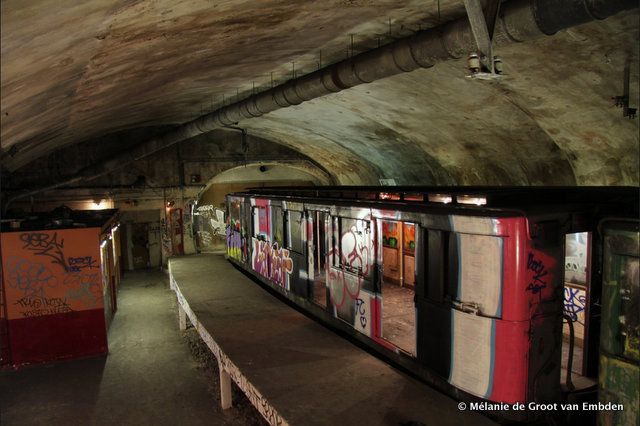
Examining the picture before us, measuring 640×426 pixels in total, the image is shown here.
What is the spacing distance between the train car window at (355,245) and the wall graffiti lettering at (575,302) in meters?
2.86

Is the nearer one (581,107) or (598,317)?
(598,317)

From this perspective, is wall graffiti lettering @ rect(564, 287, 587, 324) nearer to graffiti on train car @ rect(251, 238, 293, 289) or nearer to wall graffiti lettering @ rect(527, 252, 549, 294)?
wall graffiti lettering @ rect(527, 252, 549, 294)

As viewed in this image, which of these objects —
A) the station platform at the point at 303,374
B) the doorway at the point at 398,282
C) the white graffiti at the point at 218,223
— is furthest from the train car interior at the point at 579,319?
the white graffiti at the point at 218,223

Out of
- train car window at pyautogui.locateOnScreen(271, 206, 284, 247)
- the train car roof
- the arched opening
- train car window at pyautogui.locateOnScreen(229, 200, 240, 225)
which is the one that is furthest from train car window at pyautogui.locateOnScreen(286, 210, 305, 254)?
the arched opening

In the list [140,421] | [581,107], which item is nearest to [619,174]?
[581,107]

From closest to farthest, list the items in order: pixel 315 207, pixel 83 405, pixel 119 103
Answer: pixel 83 405 → pixel 315 207 → pixel 119 103

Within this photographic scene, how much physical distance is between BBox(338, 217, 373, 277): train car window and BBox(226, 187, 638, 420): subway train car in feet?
0.05

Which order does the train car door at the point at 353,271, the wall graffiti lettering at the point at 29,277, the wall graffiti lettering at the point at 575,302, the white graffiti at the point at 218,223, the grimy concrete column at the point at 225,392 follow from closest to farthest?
the train car door at the point at 353,271, the wall graffiti lettering at the point at 575,302, the grimy concrete column at the point at 225,392, the wall graffiti lettering at the point at 29,277, the white graffiti at the point at 218,223

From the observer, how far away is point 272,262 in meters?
10.1

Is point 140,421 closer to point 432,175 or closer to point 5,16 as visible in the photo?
point 5,16

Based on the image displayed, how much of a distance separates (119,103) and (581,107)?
9.20 m

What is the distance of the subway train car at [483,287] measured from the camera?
174 inches

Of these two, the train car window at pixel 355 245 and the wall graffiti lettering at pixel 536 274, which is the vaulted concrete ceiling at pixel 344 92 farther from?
the wall graffiti lettering at pixel 536 274

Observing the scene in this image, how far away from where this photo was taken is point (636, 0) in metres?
4.41
